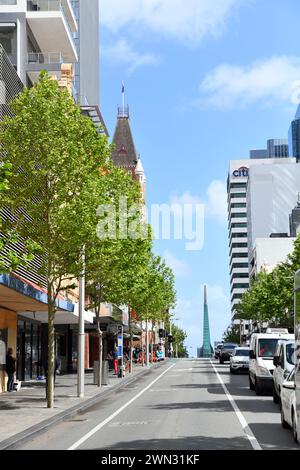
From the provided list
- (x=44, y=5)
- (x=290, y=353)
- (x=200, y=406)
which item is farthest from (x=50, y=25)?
(x=200, y=406)

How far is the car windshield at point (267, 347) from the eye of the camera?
30.5m

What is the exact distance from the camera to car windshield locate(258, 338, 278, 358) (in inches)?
1201

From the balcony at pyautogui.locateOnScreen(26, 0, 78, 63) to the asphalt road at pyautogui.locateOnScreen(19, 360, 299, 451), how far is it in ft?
92.5

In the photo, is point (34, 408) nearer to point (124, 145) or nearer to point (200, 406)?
point (200, 406)

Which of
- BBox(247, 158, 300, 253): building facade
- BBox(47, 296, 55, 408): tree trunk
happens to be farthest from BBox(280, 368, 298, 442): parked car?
BBox(247, 158, 300, 253): building facade

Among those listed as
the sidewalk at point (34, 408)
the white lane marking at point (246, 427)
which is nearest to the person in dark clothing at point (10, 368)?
the sidewalk at point (34, 408)

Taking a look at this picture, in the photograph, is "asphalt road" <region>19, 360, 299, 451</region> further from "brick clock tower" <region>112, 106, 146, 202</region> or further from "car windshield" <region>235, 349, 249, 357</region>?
"brick clock tower" <region>112, 106, 146, 202</region>

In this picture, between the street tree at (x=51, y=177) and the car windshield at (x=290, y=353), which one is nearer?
the car windshield at (x=290, y=353)

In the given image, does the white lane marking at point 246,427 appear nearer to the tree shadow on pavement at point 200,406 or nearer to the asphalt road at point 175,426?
the asphalt road at point 175,426

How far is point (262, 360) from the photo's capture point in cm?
2888

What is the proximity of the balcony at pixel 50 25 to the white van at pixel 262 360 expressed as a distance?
26.2 metres

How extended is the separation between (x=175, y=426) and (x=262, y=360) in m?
11.4
